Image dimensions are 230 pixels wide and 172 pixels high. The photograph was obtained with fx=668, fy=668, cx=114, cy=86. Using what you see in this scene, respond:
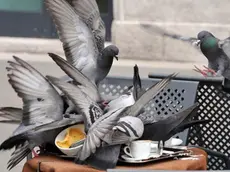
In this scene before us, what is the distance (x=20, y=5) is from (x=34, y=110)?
17.2 ft

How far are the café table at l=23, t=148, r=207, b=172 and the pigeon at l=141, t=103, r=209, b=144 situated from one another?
104 mm

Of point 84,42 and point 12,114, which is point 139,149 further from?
point 84,42

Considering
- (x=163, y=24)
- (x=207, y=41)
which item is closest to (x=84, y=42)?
(x=207, y=41)

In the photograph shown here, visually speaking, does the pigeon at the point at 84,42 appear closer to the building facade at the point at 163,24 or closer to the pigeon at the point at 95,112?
the pigeon at the point at 95,112

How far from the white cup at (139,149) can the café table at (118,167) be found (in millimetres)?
35

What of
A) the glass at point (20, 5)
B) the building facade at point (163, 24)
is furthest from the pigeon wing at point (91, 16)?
the glass at point (20, 5)

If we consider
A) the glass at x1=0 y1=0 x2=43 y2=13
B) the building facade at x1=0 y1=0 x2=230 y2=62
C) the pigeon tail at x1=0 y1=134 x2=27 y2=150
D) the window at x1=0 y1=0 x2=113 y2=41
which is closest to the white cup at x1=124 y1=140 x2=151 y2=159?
the pigeon tail at x1=0 y1=134 x2=27 y2=150

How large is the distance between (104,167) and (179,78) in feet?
2.89

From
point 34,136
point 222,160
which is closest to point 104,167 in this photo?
point 34,136

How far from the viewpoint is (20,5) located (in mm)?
7539

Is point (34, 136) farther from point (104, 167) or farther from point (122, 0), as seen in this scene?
point (122, 0)

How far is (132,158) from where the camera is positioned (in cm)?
237

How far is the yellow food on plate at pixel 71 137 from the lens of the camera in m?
2.43

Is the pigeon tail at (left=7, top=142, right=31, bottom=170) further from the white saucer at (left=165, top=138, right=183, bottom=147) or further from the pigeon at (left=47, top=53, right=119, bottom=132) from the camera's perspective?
the white saucer at (left=165, top=138, right=183, bottom=147)
